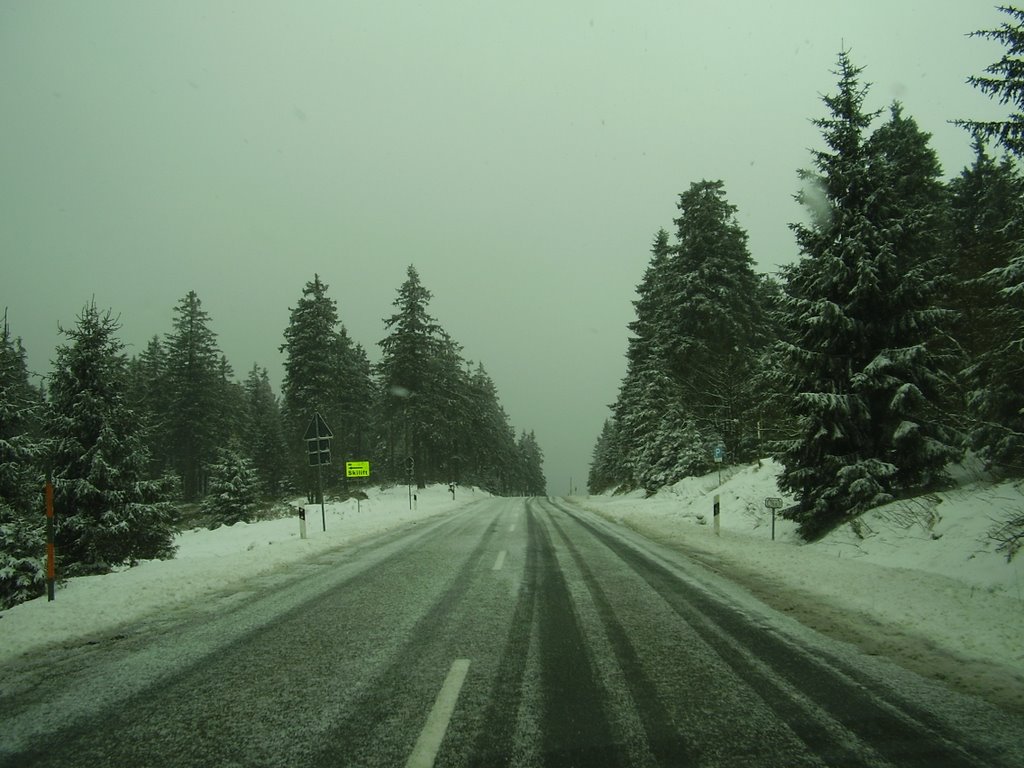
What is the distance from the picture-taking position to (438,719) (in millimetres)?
3879

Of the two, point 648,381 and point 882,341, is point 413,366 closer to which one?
point 648,381

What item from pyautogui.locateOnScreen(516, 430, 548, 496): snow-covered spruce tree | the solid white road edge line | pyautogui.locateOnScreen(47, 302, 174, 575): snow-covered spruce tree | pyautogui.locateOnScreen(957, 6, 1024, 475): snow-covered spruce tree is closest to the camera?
the solid white road edge line

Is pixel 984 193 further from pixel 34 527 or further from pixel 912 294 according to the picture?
pixel 34 527

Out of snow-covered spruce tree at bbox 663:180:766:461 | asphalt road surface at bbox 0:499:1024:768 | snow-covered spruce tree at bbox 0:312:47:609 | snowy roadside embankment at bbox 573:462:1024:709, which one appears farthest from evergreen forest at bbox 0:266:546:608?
snow-covered spruce tree at bbox 663:180:766:461

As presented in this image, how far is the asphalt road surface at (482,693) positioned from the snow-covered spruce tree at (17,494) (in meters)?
4.90

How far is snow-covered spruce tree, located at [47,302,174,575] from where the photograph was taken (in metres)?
13.5

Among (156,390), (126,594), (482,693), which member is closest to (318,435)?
(126,594)

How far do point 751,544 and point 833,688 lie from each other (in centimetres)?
936

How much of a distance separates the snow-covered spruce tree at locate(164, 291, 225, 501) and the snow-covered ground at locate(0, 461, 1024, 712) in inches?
1498

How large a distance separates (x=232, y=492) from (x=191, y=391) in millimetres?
19404

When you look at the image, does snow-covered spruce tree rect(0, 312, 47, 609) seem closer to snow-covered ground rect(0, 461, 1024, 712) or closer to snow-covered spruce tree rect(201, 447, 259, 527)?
snow-covered ground rect(0, 461, 1024, 712)

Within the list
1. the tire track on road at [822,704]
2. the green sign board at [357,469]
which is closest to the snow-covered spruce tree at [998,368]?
the tire track on road at [822,704]

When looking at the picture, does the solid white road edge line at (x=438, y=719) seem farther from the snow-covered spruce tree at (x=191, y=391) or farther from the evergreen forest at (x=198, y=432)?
the snow-covered spruce tree at (x=191, y=391)

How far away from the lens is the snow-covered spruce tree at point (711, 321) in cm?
2922
